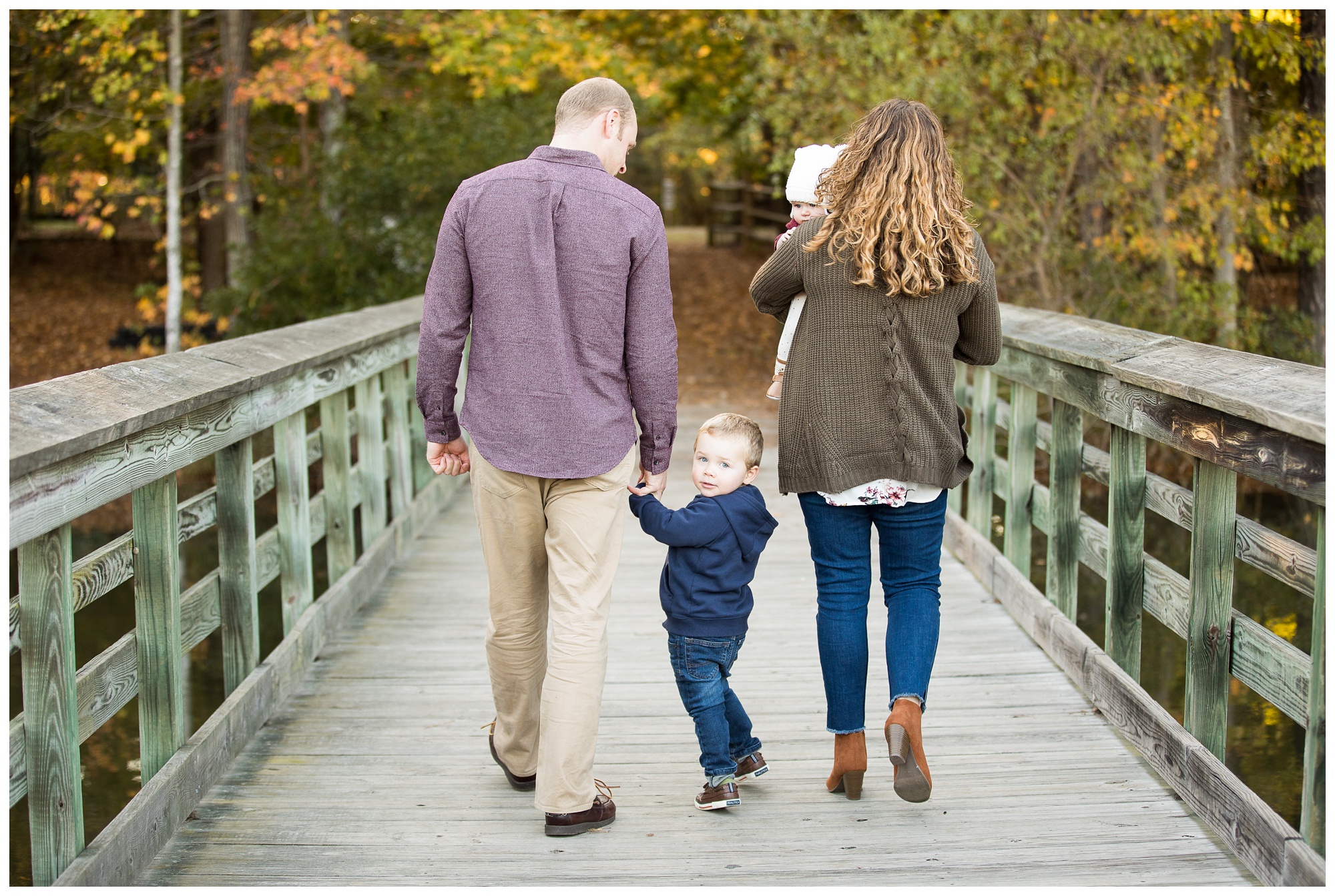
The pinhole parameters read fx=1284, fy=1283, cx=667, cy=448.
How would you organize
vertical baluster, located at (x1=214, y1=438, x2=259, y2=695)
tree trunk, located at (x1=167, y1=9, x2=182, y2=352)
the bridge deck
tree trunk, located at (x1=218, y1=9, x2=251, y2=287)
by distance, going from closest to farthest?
the bridge deck < vertical baluster, located at (x1=214, y1=438, x2=259, y2=695) < tree trunk, located at (x1=167, y1=9, x2=182, y2=352) < tree trunk, located at (x1=218, y1=9, x2=251, y2=287)

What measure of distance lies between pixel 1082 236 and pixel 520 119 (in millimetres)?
5528

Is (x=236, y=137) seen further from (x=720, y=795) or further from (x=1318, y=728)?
(x=1318, y=728)

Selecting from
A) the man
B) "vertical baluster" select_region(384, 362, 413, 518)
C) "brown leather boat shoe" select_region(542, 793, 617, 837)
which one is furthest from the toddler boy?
"vertical baluster" select_region(384, 362, 413, 518)

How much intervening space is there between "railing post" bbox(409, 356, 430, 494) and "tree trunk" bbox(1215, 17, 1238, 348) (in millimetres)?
5893

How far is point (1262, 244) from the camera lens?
9.67 m

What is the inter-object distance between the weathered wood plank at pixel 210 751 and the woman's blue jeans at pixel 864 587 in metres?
1.54

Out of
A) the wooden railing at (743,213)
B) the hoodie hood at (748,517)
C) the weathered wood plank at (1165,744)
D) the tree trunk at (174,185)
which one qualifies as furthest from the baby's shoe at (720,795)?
the wooden railing at (743,213)

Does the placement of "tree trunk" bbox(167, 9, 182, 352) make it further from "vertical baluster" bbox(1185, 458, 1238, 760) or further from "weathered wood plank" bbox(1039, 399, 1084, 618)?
"vertical baluster" bbox(1185, 458, 1238, 760)

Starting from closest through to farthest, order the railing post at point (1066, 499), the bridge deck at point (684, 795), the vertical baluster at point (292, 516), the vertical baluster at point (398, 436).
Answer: the bridge deck at point (684, 795), the vertical baluster at point (292, 516), the railing post at point (1066, 499), the vertical baluster at point (398, 436)

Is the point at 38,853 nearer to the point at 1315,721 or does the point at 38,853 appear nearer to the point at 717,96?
the point at 1315,721

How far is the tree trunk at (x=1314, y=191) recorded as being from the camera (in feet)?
31.3

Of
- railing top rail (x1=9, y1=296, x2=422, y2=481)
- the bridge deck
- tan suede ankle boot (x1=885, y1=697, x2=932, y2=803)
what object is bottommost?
the bridge deck

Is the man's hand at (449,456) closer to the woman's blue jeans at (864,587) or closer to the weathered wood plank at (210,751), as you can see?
the woman's blue jeans at (864,587)

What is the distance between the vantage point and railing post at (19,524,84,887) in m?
2.33
